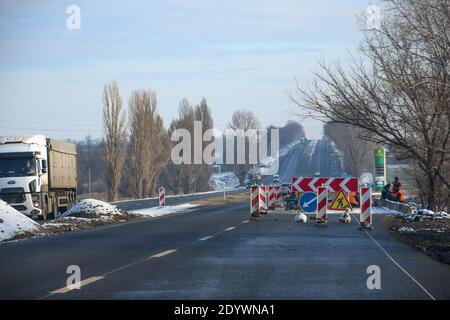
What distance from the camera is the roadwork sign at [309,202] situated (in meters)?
30.1

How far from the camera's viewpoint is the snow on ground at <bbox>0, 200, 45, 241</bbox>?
23.5 metres

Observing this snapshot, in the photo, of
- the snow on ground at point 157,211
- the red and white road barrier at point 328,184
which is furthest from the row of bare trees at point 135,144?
the red and white road barrier at point 328,184

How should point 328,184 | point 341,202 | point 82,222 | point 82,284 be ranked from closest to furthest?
point 82,284, point 328,184, point 82,222, point 341,202

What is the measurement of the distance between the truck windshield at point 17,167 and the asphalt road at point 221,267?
1476 cm

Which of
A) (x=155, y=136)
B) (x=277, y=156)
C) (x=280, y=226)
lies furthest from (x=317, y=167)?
(x=280, y=226)

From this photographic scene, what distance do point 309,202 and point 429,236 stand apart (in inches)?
293

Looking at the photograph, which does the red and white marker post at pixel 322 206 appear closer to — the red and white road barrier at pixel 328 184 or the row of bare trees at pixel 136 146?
the red and white road barrier at pixel 328 184

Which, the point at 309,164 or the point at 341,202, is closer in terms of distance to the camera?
the point at 341,202

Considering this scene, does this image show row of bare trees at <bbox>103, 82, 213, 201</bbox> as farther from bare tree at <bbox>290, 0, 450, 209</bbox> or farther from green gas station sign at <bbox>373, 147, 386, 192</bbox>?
bare tree at <bbox>290, 0, 450, 209</bbox>

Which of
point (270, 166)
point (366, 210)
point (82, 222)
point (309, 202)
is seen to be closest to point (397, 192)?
point (309, 202)

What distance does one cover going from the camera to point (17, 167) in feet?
Result: 121

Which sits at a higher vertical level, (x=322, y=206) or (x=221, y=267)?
(x=322, y=206)

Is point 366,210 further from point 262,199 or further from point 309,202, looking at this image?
point 262,199

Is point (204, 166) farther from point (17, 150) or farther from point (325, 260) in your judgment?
point (325, 260)
